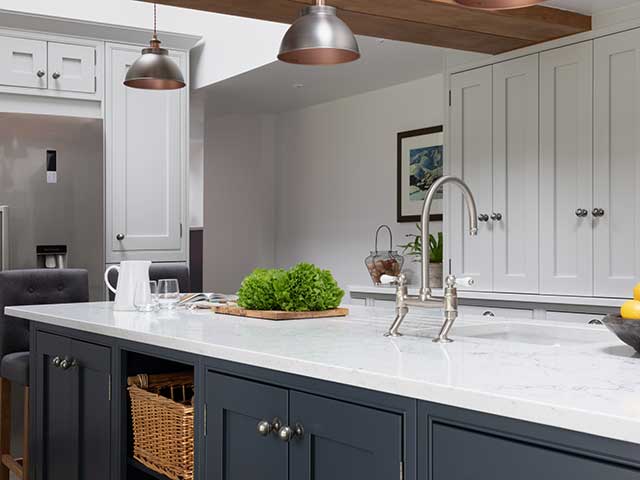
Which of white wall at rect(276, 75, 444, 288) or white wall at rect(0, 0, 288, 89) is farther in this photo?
white wall at rect(276, 75, 444, 288)

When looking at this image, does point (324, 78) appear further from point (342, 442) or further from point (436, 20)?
point (342, 442)

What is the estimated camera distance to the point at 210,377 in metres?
1.87

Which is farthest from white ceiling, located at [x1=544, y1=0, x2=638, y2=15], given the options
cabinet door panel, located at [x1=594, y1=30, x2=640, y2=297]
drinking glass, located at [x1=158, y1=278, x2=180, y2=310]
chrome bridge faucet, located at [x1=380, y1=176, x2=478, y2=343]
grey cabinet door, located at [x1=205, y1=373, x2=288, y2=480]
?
grey cabinet door, located at [x1=205, y1=373, x2=288, y2=480]

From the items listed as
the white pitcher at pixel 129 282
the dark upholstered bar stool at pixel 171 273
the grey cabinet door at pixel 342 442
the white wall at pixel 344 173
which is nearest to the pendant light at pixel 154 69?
the white pitcher at pixel 129 282

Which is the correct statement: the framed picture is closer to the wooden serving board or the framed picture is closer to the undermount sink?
the wooden serving board

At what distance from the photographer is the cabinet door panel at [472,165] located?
429 centimetres

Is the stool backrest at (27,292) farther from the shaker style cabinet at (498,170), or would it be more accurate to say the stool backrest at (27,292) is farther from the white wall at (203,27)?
the shaker style cabinet at (498,170)

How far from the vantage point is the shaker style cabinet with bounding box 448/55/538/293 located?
4.05 meters

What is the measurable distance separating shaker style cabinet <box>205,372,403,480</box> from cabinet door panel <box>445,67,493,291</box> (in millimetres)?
2692

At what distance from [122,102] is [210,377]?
345cm

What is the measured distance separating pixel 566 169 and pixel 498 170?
1.45 feet

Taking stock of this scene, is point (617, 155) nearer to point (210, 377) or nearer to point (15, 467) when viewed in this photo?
point (210, 377)

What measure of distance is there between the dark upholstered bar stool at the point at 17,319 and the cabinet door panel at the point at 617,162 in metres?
2.40

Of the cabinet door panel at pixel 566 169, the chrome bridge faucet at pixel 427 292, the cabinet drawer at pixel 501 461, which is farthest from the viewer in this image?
the cabinet door panel at pixel 566 169
